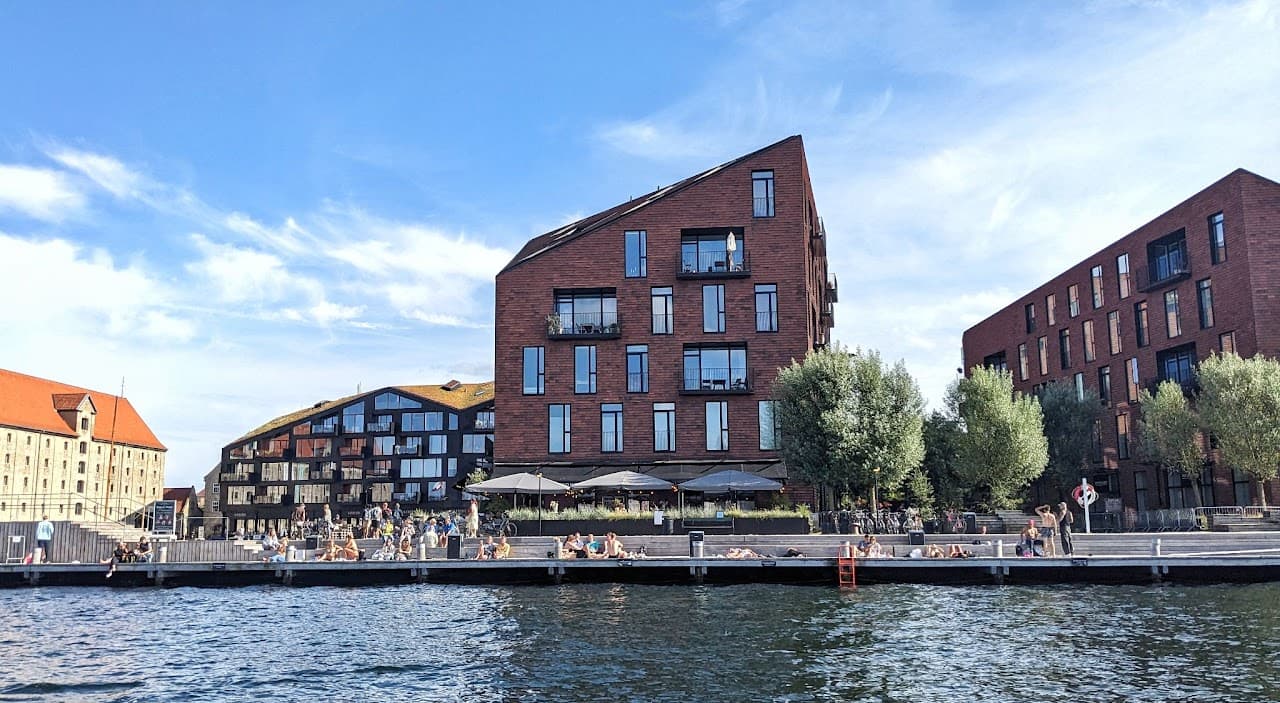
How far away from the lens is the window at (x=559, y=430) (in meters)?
49.0

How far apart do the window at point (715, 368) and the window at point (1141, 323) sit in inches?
880

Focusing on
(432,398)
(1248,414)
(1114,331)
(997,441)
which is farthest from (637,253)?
(432,398)

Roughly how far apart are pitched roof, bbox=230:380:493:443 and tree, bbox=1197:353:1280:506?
6877cm

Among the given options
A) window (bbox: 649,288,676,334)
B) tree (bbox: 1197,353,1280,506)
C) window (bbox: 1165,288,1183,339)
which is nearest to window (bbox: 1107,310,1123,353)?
window (bbox: 1165,288,1183,339)

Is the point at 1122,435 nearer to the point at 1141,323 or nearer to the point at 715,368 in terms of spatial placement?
the point at 1141,323

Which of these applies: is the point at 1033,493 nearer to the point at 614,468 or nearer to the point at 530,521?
the point at 614,468

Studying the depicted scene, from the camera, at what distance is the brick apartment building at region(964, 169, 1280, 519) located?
45.3 metres

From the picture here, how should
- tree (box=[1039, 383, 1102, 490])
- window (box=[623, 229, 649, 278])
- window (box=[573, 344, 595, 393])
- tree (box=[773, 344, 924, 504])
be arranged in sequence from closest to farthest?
tree (box=[773, 344, 924, 504]) → window (box=[573, 344, 595, 393]) → window (box=[623, 229, 649, 278]) → tree (box=[1039, 383, 1102, 490])

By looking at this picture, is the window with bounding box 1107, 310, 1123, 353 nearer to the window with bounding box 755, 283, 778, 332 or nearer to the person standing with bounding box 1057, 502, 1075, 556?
the window with bounding box 755, 283, 778, 332

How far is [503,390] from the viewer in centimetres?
4978

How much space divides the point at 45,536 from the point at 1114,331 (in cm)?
5305

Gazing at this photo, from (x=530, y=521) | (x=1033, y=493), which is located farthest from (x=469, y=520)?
(x=1033, y=493)

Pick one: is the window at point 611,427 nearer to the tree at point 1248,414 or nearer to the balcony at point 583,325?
the balcony at point 583,325

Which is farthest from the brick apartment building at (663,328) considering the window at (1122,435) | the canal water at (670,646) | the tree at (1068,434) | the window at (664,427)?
the window at (1122,435)
